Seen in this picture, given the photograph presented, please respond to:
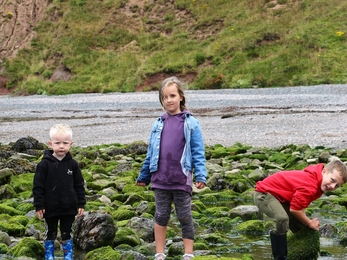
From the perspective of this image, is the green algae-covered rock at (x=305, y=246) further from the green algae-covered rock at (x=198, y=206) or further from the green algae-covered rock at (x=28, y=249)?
the green algae-covered rock at (x=198, y=206)

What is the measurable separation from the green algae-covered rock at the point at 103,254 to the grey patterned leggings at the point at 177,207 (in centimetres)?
50

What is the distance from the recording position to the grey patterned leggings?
5805 mm

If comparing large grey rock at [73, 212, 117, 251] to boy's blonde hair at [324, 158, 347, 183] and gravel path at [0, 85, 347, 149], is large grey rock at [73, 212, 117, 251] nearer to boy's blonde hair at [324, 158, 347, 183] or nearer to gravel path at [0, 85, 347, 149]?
boy's blonde hair at [324, 158, 347, 183]

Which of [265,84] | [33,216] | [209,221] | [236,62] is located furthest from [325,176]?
[236,62]

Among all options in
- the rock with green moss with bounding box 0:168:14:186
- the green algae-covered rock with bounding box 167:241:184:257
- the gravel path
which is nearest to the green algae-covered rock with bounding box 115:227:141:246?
the green algae-covered rock with bounding box 167:241:184:257

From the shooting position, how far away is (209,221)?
7.79 metres

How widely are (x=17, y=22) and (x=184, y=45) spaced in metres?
17.9

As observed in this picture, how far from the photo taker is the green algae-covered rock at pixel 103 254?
18.9 ft

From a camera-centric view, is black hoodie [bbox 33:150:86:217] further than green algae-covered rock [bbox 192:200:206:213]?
No

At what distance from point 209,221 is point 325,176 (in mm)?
Answer: 2436

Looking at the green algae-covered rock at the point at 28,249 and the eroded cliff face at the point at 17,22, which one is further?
the eroded cliff face at the point at 17,22

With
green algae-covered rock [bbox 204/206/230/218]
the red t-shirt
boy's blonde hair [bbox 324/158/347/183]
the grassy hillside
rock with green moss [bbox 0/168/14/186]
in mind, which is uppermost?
the grassy hillside

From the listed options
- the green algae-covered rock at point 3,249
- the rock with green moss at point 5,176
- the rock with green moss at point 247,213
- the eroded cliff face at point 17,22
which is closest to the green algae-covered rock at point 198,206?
the rock with green moss at point 247,213

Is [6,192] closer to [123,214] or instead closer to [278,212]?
[123,214]
